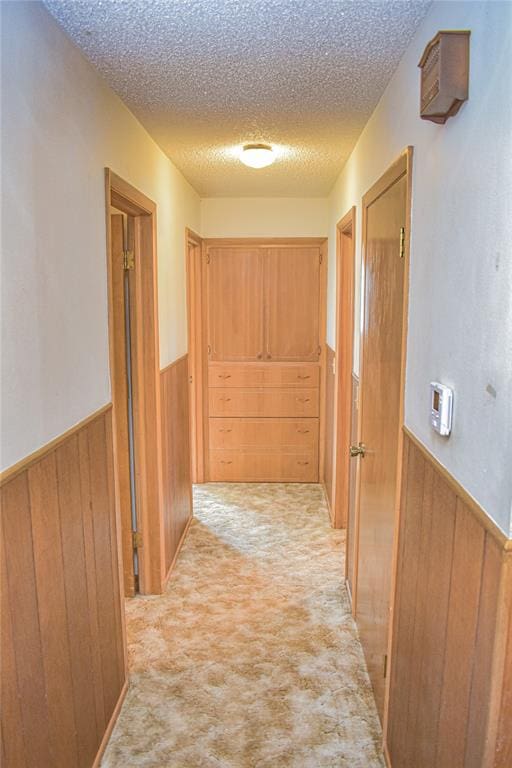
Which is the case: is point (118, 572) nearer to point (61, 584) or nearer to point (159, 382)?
point (61, 584)

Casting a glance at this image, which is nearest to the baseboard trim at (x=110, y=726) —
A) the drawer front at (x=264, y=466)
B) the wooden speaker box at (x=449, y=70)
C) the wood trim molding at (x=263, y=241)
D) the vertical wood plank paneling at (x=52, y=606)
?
the vertical wood plank paneling at (x=52, y=606)

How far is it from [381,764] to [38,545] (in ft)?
4.59

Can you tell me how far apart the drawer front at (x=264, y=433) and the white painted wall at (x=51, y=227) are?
9.10 feet

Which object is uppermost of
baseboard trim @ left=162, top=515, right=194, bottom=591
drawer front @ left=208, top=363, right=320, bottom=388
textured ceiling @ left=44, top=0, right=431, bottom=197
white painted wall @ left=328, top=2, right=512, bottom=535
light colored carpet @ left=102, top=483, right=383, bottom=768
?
textured ceiling @ left=44, top=0, right=431, bottom=197

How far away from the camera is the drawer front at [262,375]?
4.76 m

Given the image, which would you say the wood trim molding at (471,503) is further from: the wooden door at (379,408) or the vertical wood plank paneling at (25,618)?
the vertical wood plank paneling at (25,618)

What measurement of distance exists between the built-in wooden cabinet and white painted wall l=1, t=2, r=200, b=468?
8.01 ft

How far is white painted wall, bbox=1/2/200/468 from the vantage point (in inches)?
52.7

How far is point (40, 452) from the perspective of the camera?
4.87 feet

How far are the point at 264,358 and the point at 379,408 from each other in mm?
2568

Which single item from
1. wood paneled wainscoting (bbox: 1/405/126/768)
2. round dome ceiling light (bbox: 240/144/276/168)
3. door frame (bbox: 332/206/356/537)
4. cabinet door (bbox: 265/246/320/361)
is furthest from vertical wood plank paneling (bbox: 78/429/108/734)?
cabinet door (bbox: 265/246/320/361)

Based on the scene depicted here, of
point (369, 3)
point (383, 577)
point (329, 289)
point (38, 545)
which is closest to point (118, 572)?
point (38, 545)

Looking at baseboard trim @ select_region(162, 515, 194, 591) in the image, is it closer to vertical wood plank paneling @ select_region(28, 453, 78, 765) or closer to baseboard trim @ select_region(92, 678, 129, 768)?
baseboard trim @ select_region(92, 678, 129, 768)

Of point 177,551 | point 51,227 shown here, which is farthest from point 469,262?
point 177,551
